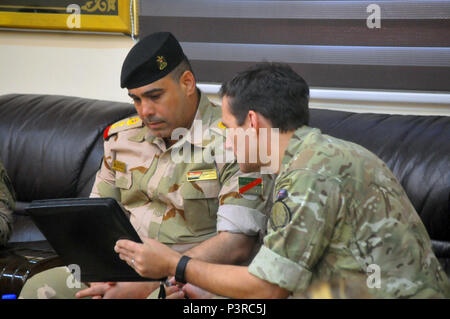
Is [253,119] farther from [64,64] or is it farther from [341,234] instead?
[64,64]

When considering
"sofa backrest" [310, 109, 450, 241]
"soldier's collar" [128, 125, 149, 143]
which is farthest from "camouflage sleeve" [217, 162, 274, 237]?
"sofa backrest" [310, 109, 450, 241]

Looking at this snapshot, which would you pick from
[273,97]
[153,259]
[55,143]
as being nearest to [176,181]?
[153,259]

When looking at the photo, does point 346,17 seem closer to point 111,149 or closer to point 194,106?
point 194,106

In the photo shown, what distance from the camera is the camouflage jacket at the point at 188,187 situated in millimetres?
1924

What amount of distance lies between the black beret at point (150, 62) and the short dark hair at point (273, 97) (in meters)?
0.53

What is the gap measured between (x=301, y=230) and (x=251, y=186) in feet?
1.94

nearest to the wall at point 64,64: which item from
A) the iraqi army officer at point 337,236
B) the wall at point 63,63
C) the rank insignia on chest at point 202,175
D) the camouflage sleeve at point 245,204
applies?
the wall at point 63,63

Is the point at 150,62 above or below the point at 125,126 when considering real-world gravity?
above

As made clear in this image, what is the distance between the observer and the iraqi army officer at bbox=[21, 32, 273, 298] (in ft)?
6.25

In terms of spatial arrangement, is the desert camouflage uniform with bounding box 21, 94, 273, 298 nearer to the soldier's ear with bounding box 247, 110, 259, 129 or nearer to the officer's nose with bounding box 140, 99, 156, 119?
the officer's nose with bounding box 140, 99, 156, 119

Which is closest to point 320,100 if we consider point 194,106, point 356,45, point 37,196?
point 356,45

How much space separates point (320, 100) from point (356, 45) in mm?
285

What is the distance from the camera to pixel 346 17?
256 centimetres

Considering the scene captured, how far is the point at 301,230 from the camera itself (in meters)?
1.34
